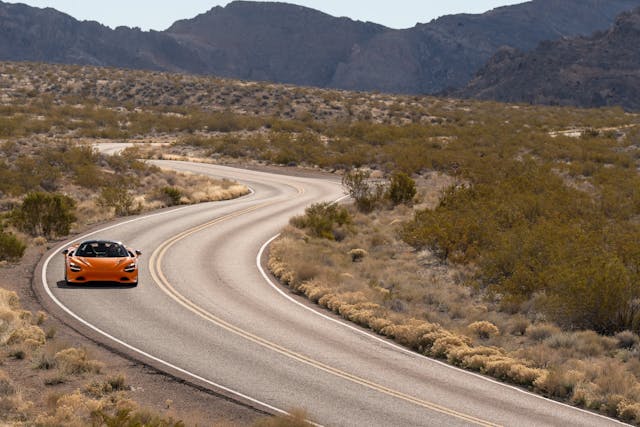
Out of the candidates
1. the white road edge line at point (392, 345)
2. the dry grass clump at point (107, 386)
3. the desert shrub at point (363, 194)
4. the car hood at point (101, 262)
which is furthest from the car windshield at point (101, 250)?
the desert shrub at point (363, 194)

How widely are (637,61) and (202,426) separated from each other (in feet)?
518

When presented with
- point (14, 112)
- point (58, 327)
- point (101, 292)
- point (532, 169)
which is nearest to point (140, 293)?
point (101, 292)

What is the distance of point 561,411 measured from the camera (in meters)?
14.7

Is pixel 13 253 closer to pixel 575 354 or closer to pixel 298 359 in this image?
pixel 298 359

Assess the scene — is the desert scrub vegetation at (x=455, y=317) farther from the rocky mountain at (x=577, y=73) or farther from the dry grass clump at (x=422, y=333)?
the rocky mountain at (x=577, y=73)

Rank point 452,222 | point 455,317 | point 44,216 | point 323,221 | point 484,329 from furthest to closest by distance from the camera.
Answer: point 323,221
point 44,216
point 452,222
point 455,317
point 484,329

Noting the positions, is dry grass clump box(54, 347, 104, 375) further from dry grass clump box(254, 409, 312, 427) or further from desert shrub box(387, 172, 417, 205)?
desert shrub box(387, 172, 417, 205)

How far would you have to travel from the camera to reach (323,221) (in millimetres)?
33594

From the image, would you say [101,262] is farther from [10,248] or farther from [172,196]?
[172,196]

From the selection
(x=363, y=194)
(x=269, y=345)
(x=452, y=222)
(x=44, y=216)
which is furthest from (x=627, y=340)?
(x=363, y=194)

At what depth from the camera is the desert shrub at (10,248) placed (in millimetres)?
26141

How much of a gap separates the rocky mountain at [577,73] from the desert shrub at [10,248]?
12956 cm

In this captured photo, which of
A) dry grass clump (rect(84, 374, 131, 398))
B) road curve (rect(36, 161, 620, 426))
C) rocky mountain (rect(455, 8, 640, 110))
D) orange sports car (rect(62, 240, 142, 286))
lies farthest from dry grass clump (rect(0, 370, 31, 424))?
rocky mountain (rect(455, 8, 640, 110))

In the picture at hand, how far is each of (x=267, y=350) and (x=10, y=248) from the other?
43.0 feet
